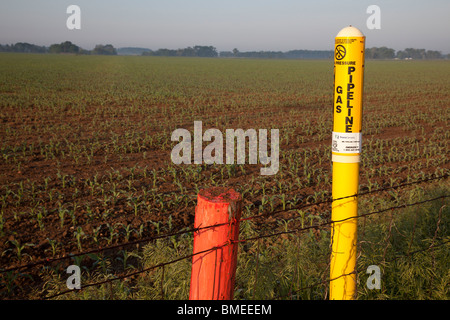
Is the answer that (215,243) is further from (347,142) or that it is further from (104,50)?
(104,50)

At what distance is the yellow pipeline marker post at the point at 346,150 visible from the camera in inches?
104

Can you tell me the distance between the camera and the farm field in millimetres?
3889

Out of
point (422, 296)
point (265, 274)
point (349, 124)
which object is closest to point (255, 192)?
point (265, 274)

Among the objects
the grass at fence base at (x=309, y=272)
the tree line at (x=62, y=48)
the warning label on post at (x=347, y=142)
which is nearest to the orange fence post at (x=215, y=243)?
the grass at fence base at (x=309, y=272)

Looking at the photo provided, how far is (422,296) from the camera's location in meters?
3.44

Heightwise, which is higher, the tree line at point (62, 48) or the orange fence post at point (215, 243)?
the tree line at point (62, 48)

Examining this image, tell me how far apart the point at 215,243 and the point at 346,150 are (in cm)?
113

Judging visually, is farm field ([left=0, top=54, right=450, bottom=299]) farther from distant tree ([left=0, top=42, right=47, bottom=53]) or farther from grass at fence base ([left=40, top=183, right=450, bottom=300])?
distant tree ([left=0, top=42, right=47, bottom=53])

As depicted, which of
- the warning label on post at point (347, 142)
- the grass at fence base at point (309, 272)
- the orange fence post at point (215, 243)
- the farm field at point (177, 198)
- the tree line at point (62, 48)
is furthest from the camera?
the tree line at point (62, 48)

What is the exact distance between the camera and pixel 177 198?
703 cm

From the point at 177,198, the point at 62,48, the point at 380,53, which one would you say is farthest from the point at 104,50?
the point at 177,198

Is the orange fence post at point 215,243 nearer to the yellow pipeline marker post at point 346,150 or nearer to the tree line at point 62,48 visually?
the yellow pipeline marker post at point 346,150
